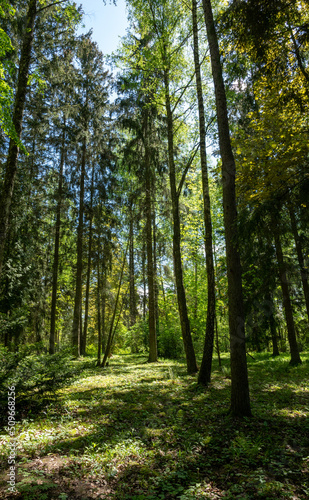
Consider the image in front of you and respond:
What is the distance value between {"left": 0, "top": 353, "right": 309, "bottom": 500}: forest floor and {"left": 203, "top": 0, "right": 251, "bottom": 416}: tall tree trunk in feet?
1.45

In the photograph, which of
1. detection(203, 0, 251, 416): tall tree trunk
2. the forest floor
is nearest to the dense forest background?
detection(203, 0, 251, 416): tall tree trunk

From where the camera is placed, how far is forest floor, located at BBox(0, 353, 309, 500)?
9.32 feet

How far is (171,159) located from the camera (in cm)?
941

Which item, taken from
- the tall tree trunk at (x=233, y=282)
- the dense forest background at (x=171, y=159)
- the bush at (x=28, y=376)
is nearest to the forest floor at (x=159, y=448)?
the bush at (x=28, y=376)

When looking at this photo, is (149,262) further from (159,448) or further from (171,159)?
(159,448)

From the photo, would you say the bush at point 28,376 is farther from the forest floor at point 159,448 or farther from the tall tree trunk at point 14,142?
the tall tree trunk at point 14,142

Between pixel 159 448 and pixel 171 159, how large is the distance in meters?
8.15

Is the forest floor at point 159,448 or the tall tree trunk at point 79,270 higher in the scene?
the tall tree trunk at point 79,270

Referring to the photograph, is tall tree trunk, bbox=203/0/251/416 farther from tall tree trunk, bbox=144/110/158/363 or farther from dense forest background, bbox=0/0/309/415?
tall tree trunk, bbox=144/110/158/363

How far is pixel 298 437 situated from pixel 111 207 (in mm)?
13053

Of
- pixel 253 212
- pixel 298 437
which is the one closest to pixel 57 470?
→ pixel 298 437

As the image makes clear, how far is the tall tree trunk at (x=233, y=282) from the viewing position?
16.0 feet

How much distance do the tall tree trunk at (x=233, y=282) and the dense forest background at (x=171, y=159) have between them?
0.03 metres

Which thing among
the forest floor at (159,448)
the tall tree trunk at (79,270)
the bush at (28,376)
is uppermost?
the tall tree trunk at (79,270)
